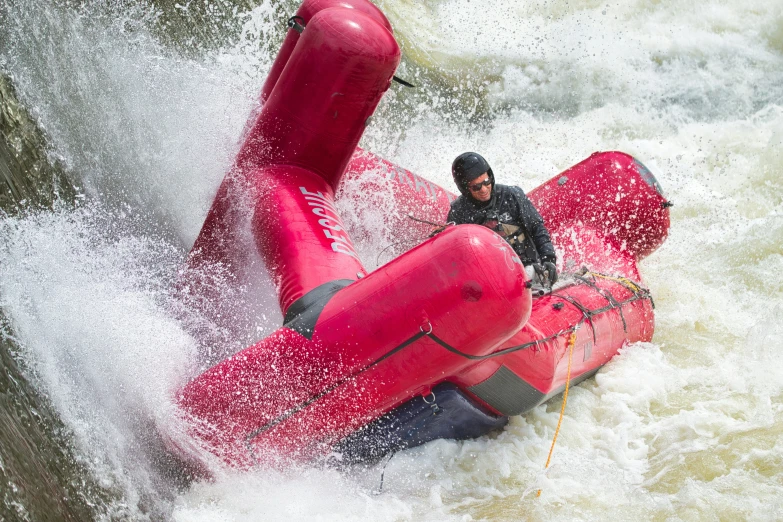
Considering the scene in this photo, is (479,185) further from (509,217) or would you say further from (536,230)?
(536,230)

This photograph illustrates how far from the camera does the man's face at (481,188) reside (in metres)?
4.08

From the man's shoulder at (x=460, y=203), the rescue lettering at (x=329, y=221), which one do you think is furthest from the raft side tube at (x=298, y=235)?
the man's shoulder at (x=460, y=203)

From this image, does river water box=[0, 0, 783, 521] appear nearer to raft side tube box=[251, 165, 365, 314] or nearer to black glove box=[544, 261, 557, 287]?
raft side tube box=[251, 165, 365, 314]

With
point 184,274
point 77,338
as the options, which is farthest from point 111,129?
point 77,338

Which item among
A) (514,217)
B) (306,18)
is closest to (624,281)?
(514,217)

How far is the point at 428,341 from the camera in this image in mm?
3225

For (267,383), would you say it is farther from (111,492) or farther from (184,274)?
(184,274)

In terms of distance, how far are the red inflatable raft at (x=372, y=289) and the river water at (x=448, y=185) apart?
0.21 metres

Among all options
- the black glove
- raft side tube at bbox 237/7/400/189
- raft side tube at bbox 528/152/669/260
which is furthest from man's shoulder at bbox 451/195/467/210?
raft side tube at bbox 528/152/669/260

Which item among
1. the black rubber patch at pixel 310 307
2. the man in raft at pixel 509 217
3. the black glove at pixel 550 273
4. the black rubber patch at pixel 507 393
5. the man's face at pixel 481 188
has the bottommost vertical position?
the black rubber patch at pixel 507 393

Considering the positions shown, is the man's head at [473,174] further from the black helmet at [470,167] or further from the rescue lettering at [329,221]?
the rescue lettering at [329,221]

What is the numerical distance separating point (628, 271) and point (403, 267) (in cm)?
227

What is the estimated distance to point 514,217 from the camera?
14.0ft

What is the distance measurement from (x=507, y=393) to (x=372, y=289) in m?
0.91
